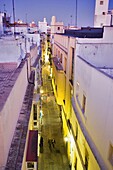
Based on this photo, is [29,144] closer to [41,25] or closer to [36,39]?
[36,39]

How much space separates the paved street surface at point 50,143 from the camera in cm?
1566

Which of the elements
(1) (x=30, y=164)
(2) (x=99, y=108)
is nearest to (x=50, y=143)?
(1) (x=30, y=164)

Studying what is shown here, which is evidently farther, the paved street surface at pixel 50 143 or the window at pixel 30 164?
the paved street surface at pixel 50 143

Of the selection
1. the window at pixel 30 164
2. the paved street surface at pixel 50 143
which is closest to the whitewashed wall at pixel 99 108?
the window at pixel 30 164

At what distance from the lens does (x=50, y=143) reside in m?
18.0

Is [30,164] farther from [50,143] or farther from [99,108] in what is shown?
[50,143]

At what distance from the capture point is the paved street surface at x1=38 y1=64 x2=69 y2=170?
1566 cm

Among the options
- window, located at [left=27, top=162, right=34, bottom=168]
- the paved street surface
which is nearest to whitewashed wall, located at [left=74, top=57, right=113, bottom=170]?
window, located at [left=27, top=162, right=34, bottom=168]

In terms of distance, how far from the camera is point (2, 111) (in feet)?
17.4

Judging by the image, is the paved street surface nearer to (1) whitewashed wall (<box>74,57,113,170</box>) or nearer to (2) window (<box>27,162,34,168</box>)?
(1) whitewashed wall (<box>74,57,113,170</box>)

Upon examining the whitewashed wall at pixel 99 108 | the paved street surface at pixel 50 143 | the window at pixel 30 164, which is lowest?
the paved street surface at pixel 50 143

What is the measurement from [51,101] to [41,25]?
56673 millimetres

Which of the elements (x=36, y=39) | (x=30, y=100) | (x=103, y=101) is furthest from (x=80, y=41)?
(x=36, y=39)

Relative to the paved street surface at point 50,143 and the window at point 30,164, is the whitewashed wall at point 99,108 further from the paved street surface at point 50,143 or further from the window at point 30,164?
the paved street surface at point 50,143
